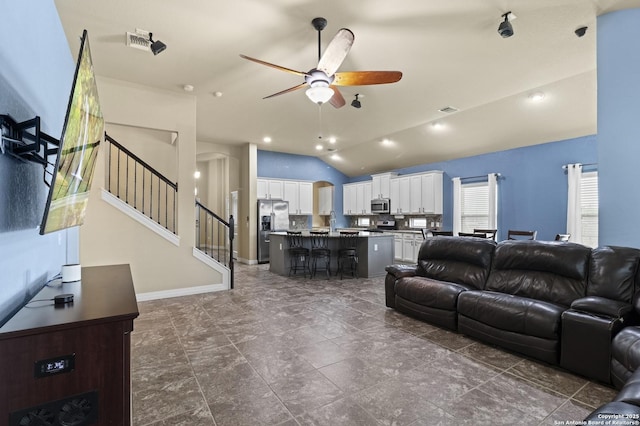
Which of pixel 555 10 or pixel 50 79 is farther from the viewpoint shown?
pixel 555 10

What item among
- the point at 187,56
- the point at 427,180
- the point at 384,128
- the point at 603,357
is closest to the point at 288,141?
the point at 384,128

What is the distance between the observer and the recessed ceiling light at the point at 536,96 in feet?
16.4

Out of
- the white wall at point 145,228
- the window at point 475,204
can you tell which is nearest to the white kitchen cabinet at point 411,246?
the window at point 475,204

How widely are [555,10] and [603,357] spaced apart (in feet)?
10.6

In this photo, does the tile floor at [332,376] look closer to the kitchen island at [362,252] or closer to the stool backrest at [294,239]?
the kitchen island at [362,252]

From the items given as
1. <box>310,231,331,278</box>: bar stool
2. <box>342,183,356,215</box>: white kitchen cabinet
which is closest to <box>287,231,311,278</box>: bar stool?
<box>310,231,331,278</box>: bar stool

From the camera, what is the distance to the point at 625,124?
9.88 ft

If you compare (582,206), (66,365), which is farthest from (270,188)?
(66,365)

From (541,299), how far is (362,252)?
3.65 m

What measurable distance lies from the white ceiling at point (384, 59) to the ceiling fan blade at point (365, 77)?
550mm

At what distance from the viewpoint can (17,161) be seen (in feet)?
5.34

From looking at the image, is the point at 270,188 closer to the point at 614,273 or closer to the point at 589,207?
the point at 589,207

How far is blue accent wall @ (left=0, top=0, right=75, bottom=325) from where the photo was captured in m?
1.47

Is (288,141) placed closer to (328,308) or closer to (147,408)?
(328,308)
